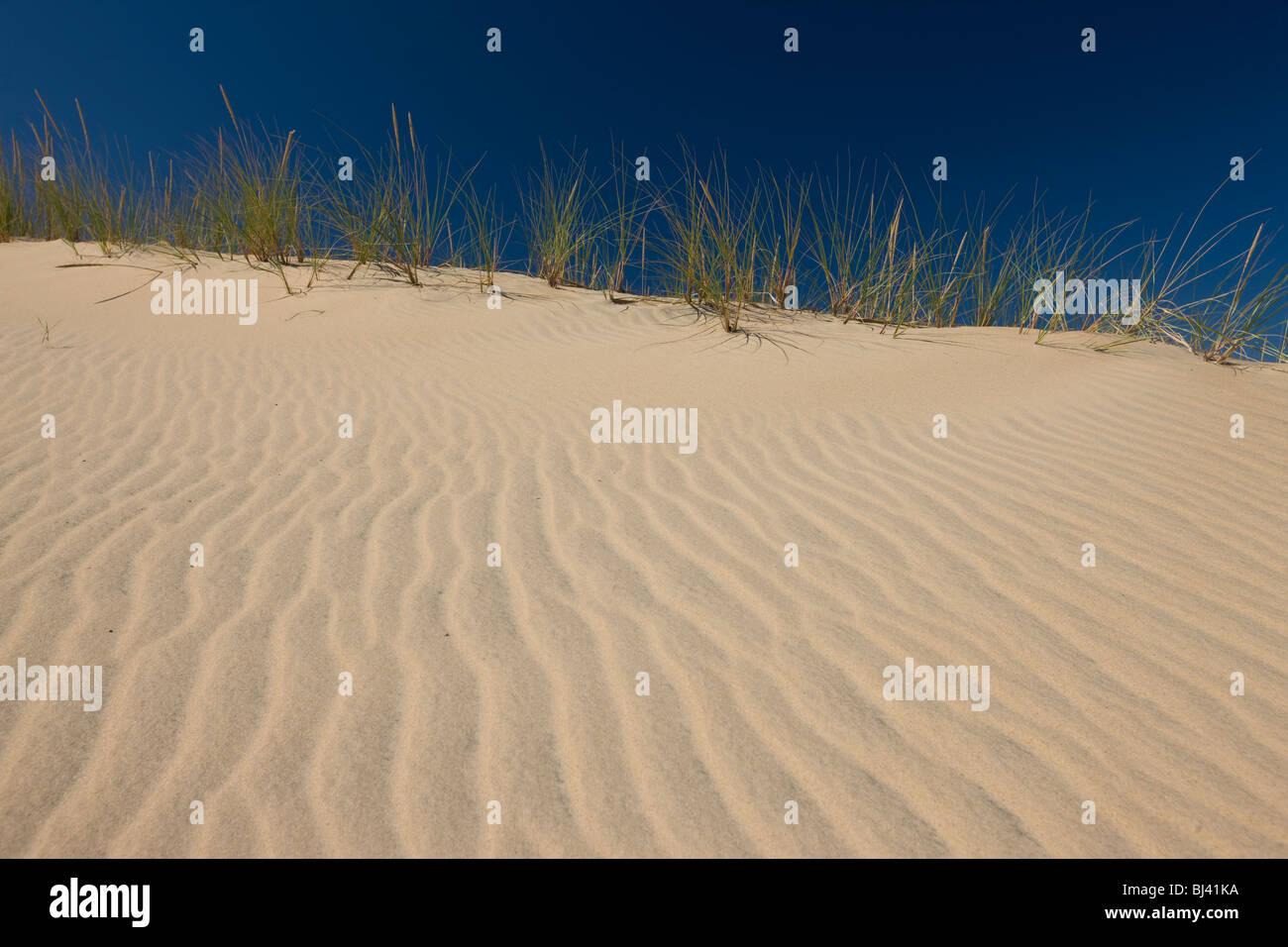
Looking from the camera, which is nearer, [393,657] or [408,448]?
[393,657]

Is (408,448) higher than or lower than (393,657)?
higher

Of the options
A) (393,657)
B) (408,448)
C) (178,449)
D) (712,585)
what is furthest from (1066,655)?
(178,449)

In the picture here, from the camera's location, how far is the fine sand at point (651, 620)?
1.71 meters

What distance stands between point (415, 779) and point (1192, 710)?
225cm

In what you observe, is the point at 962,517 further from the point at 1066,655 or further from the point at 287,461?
the point at 287,461

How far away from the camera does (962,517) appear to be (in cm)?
312

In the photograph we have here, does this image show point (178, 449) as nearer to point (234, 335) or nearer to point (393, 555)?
point (393, 555)

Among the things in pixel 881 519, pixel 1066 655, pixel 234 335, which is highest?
pixel 234 335

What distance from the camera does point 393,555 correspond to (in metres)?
2.87

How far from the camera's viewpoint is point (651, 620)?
8.04ft

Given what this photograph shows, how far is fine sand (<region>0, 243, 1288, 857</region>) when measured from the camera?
1715 mm
